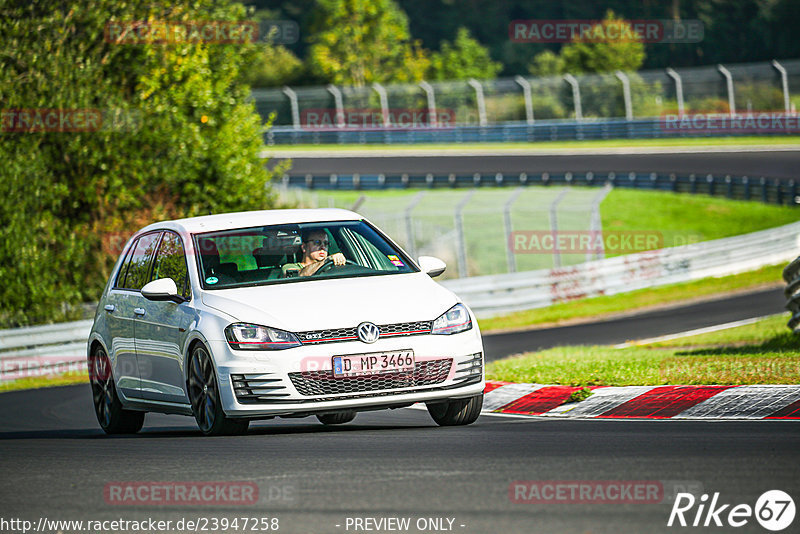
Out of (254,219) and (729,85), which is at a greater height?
(254,219)

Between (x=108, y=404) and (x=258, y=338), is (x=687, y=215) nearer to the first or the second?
(x=108, y=404)

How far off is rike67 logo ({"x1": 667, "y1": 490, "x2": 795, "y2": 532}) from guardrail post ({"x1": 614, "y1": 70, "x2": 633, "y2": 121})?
145 ft

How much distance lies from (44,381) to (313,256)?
41.0ft

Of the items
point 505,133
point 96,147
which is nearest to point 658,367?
point 96,147

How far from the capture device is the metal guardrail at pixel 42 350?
20828 mm

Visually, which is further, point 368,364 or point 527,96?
point 527,96

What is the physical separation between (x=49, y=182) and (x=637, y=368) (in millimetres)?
16451

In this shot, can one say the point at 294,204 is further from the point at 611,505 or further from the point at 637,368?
the point at 611,505

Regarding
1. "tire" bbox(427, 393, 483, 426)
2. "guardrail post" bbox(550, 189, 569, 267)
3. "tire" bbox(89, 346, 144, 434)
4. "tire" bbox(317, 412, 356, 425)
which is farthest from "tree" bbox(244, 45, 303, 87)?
"tire" bbox(427, 393, 483, 426)

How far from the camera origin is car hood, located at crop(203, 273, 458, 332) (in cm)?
839

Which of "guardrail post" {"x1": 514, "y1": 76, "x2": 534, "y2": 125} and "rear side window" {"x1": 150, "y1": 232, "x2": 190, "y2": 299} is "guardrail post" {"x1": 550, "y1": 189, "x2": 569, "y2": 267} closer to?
"rear side window" {"x1": 150, "y1": 232, "x2": 190, "y2": 299}

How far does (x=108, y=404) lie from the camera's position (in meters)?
10.5

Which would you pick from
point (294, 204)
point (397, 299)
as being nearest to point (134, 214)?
point (294, 204)

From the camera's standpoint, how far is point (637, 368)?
480 inches
